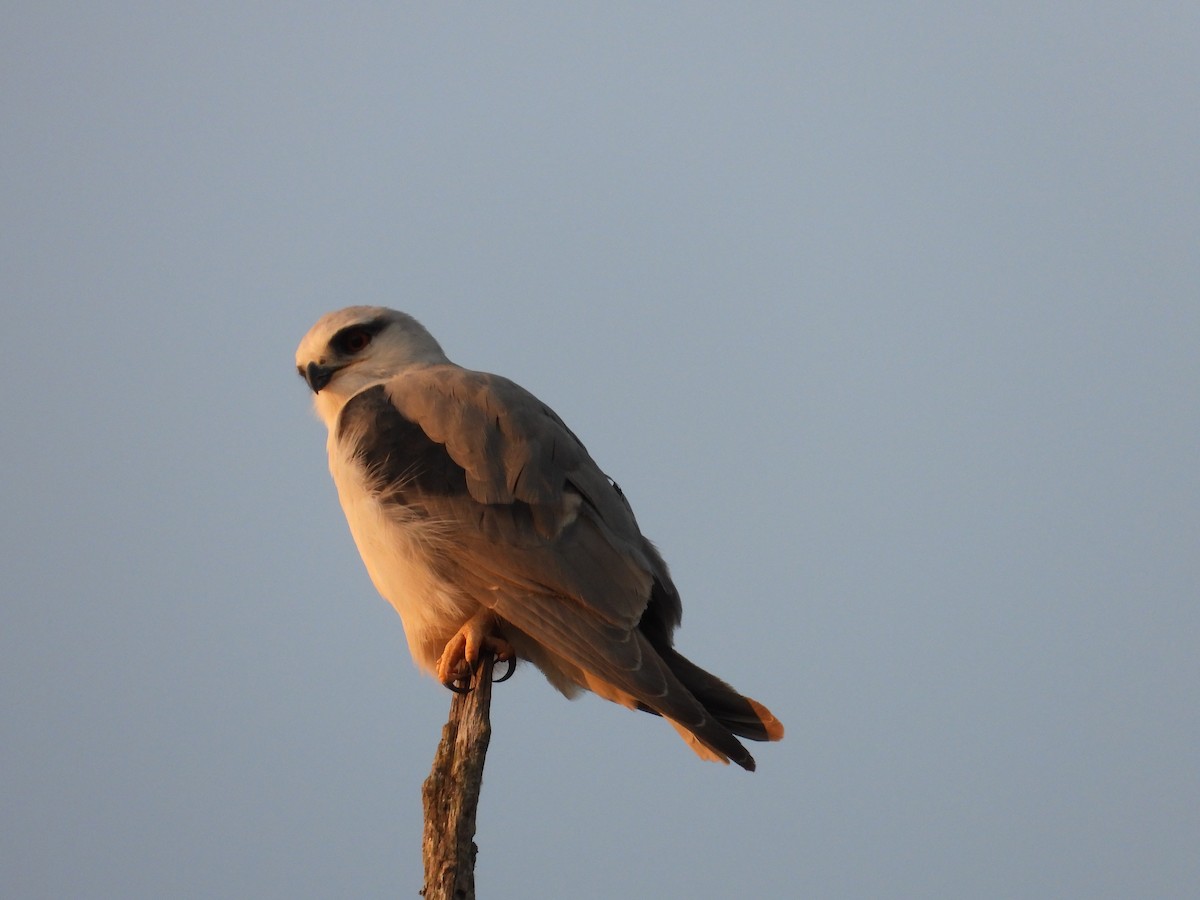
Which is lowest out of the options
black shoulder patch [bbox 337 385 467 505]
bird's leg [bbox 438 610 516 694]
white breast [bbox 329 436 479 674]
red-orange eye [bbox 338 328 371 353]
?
bird's leg [bbox 438 610 516 694]

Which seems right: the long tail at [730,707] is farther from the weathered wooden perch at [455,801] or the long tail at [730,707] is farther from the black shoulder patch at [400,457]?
the black shoulder patch at [400,457]

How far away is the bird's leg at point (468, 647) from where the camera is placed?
5.03 m

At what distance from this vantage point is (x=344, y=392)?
621cm

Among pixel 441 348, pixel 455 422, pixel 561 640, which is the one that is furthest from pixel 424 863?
pixel 441 348

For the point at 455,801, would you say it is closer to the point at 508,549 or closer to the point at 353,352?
the point at 508,549

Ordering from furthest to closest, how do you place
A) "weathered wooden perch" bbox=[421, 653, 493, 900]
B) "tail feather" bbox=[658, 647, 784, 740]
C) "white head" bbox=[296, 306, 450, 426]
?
"white head" bbox=[296, 306, 450, 426]
"tail feather" bbox=[658, 647, 784, 740]
"weathered wooden perch" bbox=[421, 653, 493, 900]

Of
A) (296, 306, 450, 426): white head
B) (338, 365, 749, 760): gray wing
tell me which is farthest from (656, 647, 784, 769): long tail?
(296, 306, 450, 426): white head

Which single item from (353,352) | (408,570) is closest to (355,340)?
(353,352)

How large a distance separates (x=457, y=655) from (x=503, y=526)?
563 millimetres

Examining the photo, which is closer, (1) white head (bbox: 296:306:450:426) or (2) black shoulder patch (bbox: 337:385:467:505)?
(2) black shoulder patch (bbox: 337:385:467:505)

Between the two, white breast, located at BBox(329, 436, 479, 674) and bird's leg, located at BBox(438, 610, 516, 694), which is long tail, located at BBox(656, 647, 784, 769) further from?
white breast, located at BBox(329, 436, 479, 674)

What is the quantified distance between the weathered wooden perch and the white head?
2107 millimetres

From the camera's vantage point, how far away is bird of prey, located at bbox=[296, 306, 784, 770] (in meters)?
4.76

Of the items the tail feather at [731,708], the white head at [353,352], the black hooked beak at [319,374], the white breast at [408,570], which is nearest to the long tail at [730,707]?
the tail feather at [731,708]
